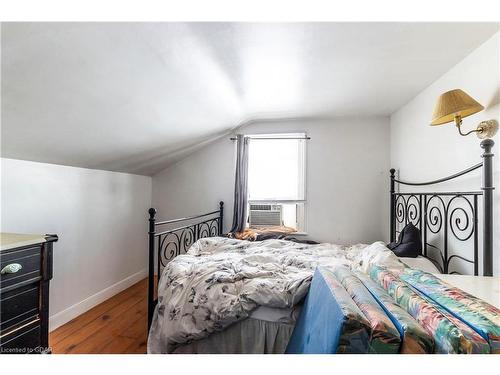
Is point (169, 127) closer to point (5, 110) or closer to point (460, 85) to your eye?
point (5, 110)

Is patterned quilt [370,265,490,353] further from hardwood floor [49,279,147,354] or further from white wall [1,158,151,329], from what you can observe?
white wall [1,158,151,329]

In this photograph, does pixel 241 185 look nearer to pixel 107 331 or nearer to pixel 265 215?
pixel 265 215

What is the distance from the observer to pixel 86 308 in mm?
2055

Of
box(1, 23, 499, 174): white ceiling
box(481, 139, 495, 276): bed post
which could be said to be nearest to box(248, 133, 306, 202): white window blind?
box(1, 23, 499, 174): white ceiling

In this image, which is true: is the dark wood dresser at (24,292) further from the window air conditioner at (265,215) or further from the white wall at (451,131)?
the white wall at (451,131)

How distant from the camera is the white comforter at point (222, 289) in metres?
1.18

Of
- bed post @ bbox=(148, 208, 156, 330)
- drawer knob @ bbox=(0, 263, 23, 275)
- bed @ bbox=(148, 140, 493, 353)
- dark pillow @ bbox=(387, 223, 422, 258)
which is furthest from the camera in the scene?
dark pillow @ bbox=(387, 223, 422, 258)

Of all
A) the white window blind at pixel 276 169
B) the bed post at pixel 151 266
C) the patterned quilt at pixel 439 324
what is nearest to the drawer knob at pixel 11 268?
the bed post at pixel 151 266

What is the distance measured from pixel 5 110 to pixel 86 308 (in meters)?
1.82

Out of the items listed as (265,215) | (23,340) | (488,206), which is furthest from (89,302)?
(488,206)

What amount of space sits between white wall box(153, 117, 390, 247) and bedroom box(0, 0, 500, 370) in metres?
0.02

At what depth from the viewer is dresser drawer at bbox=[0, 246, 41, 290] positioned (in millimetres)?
928

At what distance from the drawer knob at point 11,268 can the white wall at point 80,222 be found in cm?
79
